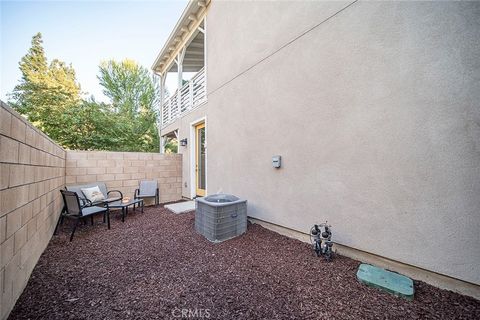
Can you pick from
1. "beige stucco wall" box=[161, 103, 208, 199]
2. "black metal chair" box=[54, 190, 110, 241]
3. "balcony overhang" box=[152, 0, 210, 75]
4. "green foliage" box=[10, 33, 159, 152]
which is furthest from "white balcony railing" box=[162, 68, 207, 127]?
"green foliage" box=[10, 33, 159, 152]

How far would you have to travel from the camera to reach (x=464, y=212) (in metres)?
1.77

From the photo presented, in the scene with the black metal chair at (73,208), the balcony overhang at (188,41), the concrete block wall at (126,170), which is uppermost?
the balcony overhang at (188,41)

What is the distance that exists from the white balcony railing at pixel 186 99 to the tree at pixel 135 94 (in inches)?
280

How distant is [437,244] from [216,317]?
7.54ft

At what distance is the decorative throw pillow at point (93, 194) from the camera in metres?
4.56

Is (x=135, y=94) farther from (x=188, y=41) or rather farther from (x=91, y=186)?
(x=91, y=186)

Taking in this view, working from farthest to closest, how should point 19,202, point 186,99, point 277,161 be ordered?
point 186,99 → point 277,161 → point 19,202

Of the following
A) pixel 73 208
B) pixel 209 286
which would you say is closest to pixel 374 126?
pixel 209 286

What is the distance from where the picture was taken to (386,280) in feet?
6.55

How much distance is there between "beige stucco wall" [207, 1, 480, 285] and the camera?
71.0 inches

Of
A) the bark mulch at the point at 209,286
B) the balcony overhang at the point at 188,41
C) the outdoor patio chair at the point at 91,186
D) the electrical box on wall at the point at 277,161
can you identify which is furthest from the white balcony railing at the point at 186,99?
the bark mulch at the point at 209,286

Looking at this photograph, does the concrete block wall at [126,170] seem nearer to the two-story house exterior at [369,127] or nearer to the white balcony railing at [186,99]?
the white balcony railing at [186,99]

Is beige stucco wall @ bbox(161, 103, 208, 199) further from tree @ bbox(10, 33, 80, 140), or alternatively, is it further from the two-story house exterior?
tree @ bbox(10, 33, 80, 140)

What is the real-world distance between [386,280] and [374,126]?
174cm
